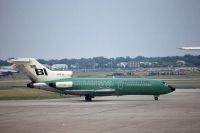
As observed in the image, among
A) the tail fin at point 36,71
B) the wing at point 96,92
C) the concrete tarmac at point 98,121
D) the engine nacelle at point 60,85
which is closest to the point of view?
the concrete tarmac at point 98,121

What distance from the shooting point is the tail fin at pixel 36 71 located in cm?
5750

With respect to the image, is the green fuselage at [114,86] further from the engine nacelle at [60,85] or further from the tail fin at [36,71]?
the tail fin at [36,71]

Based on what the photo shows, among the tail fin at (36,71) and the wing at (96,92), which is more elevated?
the tail fin at (36,71)

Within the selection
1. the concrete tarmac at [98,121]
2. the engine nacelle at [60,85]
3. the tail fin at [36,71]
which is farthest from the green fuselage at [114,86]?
the concrete tarmac at [98,121]

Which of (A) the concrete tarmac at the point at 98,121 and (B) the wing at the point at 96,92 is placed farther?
(B) the wing at the point at 96,92

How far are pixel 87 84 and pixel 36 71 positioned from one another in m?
6.32

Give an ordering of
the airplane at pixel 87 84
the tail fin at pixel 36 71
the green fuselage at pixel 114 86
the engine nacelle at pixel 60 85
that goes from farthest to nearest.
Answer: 1. the tail fin at pixel 36 71
2. the green fuselage at pixel 114 86
3. the airplane at pixel 87 84
4. the engine nacelle at pixel 60 85

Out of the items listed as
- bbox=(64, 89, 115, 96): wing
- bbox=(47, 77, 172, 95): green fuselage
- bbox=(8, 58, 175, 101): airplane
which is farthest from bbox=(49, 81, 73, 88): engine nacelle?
bbox=(64, 89, 115, 96): wing

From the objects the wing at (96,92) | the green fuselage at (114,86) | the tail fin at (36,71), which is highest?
the tail fin at (36,71)

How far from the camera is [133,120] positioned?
111 feet

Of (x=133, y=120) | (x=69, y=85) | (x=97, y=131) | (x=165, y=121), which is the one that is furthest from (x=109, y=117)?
(x=69, y=85)

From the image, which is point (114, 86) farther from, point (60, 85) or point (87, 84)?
point (60, 85)

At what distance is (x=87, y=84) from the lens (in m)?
57.3

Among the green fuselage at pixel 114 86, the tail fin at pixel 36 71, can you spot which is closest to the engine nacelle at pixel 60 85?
the green fuselage at pixel 114 86
